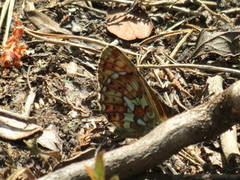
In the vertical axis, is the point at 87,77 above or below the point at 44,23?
below

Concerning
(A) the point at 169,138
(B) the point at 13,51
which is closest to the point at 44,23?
(B) the point at 13,51

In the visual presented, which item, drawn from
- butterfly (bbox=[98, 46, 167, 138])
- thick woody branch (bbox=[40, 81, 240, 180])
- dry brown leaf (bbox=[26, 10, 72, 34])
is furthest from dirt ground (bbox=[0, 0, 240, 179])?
thick woody branch (bbox=[40, 81, 240, 180])

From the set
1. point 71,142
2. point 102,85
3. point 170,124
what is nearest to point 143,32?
point 102,85

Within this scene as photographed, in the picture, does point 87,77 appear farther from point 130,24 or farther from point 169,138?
point 169,138

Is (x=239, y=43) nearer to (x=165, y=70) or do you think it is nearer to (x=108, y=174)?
(x=165, y=70)

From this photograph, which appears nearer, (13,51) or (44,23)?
(13,51)
